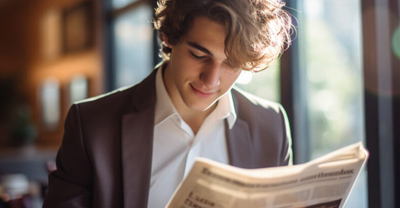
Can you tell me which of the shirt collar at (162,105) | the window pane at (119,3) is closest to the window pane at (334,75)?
the shirt collar at (162,105)

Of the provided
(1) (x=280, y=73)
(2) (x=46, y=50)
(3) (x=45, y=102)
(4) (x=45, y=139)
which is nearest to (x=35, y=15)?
(2) (x=46, y=50)

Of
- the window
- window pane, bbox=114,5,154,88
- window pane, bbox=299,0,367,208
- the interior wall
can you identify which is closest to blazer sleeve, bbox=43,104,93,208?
window pane, bbox=299,0,367,208

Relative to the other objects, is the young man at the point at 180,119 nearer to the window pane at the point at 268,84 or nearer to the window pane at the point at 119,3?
the window pane at the point at 268,84

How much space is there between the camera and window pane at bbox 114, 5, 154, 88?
195 inches

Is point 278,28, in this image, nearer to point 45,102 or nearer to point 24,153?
point 24,153

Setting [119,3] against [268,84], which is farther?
[119,3]

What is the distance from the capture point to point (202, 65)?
114cm

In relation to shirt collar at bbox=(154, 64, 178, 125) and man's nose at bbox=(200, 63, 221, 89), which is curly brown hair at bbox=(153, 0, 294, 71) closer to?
man's nose at bbox=(200, 63, 221, 89)

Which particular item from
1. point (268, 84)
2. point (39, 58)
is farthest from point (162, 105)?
point (39, 58)

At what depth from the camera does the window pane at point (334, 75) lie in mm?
2391

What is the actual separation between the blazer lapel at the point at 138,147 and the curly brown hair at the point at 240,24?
218mm

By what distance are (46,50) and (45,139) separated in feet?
4.86

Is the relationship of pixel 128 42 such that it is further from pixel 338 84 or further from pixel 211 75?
pixel 211 75

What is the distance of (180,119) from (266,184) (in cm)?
49
